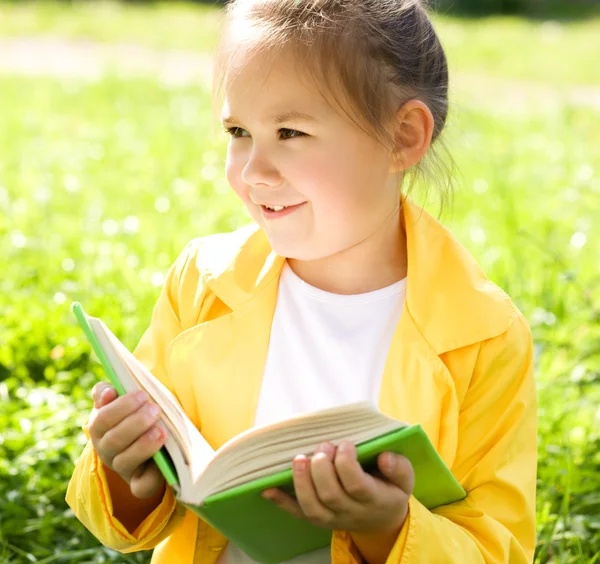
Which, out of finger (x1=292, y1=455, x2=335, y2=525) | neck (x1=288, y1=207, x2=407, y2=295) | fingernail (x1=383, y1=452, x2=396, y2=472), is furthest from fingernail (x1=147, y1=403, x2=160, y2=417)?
neck (x1=288, y1=207, x2=407, y2=295)

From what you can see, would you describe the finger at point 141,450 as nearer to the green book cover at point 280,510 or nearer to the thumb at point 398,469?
the green book cover at point 280,510

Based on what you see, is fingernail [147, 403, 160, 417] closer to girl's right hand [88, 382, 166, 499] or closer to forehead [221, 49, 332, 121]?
girl's right hand [88, 382, 166, 499]

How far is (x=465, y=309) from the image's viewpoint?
1729 mm

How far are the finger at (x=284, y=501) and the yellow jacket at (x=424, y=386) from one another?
0.18 meters

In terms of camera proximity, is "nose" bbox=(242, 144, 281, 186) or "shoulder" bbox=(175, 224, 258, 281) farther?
"shoulder" bbox=(175, 224, 258, 281)

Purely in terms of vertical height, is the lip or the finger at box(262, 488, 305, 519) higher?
the lip

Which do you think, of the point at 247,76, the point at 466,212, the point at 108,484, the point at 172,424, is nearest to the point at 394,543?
the point at 172,424

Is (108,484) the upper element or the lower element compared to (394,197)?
lower

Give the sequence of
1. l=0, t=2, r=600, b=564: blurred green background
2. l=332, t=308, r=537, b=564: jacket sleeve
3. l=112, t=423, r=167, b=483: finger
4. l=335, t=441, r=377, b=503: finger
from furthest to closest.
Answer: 1. l=0, t=2, r=600, b=564: blurred green background
2. l=332, t=308, r=537, b=564: jacket sleeve
3. l=112, t=423, r=167, b=483: finger
4. l=335, t=441, r=377, b=503: finger

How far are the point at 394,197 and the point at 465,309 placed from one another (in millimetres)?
263

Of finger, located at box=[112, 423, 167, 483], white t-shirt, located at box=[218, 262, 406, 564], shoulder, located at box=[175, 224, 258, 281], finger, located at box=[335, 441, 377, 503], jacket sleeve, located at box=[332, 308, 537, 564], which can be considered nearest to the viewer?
finger, located at box=[335, 441, 377, 503]

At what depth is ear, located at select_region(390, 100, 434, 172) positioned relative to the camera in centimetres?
176

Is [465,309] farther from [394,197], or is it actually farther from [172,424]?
[172,424]

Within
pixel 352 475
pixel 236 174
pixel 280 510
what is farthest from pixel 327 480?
pixel 236 174
